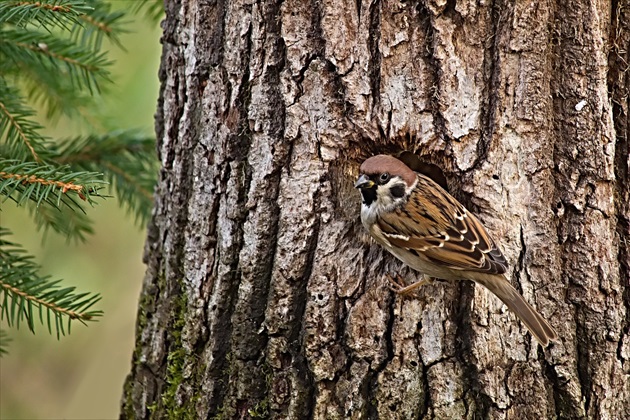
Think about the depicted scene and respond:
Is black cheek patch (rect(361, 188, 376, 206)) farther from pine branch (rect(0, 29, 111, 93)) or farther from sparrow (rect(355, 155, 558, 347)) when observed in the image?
pine branch (rect(0, 29, 111, 93))

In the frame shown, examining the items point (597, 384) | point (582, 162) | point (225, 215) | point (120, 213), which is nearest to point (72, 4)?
point (225, 215)

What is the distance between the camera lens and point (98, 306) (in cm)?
516

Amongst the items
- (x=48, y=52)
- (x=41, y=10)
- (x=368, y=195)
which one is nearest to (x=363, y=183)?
(x=368, y=195)

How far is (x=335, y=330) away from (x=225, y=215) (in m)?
0.62

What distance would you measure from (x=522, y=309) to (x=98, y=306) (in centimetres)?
347

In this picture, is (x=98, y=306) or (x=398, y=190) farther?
(x=98, y=306)

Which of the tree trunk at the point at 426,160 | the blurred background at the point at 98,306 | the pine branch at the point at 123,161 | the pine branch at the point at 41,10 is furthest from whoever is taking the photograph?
the blurred background at the point at 98,306

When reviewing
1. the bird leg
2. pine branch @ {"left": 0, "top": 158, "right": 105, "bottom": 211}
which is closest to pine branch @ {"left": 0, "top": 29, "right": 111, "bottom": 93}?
pine branch @ {"left": 0, "top": 158, "right": 105, "bottom": 211}

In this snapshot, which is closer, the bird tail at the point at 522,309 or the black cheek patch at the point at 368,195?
the bird tail at the point at 522,309

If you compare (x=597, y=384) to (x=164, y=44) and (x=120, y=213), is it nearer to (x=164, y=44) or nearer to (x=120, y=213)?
(x=164, y=44)

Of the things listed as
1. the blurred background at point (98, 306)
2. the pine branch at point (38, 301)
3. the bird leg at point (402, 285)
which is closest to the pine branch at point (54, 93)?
the blurred background at point (98, 306)

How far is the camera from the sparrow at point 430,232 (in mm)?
2643

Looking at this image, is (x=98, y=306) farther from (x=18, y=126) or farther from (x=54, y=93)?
(x=18, y=126)

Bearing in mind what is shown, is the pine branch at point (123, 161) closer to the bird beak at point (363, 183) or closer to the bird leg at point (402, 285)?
the bird beak at point (363, 183)
